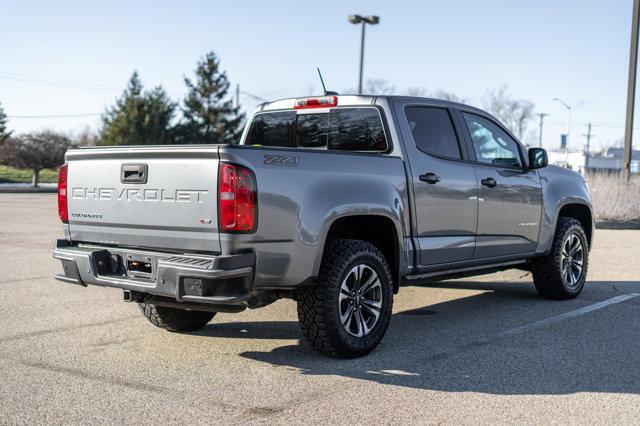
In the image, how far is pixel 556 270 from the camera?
7.91 m

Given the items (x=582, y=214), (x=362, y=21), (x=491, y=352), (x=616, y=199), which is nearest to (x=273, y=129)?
(x=491, y=352)

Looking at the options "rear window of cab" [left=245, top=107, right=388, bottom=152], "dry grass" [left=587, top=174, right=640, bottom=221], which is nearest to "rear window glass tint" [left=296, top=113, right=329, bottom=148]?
"rear window of cab" [left=245, top=107, right=388, bottom=152]

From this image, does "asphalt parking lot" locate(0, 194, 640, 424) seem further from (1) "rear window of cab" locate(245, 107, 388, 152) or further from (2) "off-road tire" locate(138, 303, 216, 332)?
(1) "rear window of cab" locate(245, 107, 388, 152)

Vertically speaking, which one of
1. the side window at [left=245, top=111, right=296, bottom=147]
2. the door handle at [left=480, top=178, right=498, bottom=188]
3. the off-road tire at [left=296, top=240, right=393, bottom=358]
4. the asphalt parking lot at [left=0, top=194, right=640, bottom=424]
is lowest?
the asphalt parking lot at [left=0, top=194, right=640, bottom=424]

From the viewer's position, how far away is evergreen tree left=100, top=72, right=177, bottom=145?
202 ft

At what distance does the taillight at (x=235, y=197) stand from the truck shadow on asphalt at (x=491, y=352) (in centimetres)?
120

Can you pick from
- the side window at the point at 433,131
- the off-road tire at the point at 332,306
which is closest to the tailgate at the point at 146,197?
the off-road tire at the point at 332,306

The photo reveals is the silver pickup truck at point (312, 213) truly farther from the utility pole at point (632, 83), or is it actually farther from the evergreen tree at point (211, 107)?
the evergreen tree at point (211, 107)

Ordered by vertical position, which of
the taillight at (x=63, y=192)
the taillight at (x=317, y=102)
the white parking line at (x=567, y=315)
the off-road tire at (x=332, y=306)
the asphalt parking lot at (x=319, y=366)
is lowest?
the asphalt parking lot at (x=319, y=366)

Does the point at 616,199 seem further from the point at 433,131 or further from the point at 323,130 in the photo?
the point at 323,130

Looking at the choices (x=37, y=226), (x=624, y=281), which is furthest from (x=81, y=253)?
(x=37, y=226)

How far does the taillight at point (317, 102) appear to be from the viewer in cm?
645

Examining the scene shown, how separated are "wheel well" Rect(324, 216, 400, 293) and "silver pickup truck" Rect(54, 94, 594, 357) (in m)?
0.01

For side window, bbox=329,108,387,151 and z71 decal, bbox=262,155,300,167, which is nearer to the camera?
z71 decal, bbox=262,155,300,167
